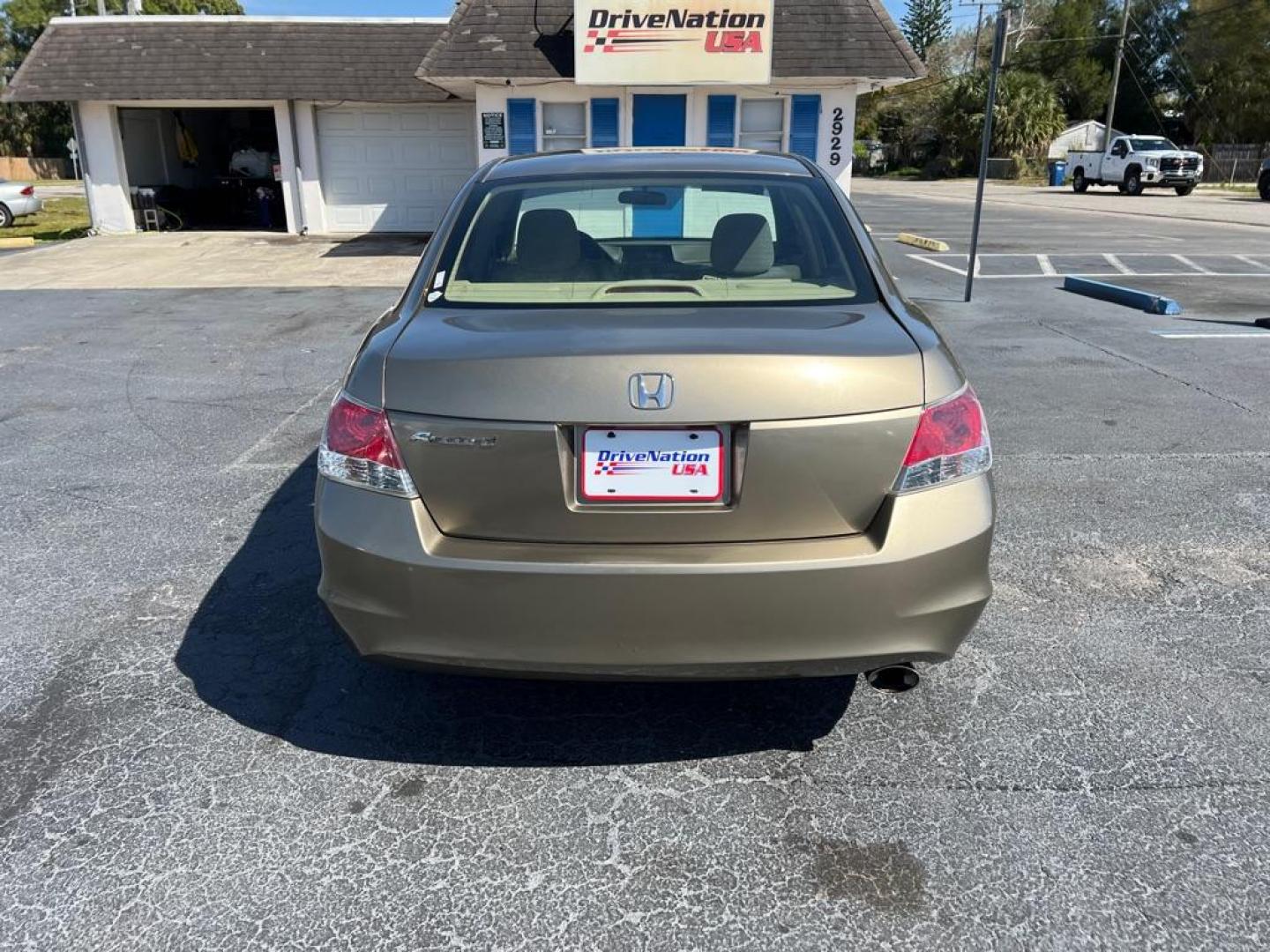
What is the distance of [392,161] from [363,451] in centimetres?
1891

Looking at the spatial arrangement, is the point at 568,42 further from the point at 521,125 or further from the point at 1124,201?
the point at 1124,201

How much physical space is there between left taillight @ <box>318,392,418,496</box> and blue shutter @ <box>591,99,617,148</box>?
46.1 feet

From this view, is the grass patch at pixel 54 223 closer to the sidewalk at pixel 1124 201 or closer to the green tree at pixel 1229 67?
the sidewalk at pixel 1124 201

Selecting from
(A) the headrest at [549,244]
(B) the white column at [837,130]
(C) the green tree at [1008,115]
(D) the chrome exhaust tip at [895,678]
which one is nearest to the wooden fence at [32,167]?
(C) the green tree at [1008,115]

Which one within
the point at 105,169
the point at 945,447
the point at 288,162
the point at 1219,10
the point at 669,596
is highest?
the point at 1219,10

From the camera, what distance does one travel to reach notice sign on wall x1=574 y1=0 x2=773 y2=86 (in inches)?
553

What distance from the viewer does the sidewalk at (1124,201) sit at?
24750 mm

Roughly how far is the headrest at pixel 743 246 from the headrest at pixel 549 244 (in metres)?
0.47

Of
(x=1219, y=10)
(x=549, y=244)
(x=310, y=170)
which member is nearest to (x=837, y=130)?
(x=310, y=170)

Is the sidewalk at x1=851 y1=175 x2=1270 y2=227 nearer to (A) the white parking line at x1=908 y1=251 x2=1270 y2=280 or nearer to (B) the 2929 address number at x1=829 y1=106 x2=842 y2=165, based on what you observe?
(A) the white parking line at x1=908 y1=251 x2=1270 y2=280

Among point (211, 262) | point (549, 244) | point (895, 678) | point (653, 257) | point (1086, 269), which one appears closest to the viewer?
point (895, 678)

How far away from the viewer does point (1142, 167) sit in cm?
3412

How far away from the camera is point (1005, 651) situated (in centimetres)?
333

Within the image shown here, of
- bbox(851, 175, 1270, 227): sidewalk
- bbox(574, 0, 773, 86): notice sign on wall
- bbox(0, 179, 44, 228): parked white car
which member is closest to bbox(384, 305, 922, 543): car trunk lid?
bbox(574, 0, 773, 86): notice sign on wall
